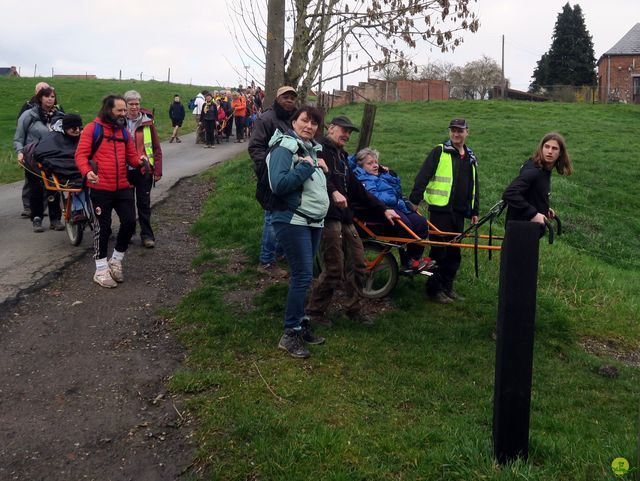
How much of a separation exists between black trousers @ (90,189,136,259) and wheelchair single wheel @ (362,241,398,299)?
2.53 meters

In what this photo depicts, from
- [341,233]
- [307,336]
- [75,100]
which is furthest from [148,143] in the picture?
[75,100]

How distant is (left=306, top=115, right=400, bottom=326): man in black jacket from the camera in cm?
619

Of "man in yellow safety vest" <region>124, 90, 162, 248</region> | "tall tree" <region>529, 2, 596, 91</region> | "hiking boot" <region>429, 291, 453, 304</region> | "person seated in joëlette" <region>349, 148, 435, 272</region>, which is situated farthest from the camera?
"tall tree" <region>529, 2, 596, 91</region>

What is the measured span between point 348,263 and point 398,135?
644 inches

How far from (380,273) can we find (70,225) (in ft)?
14.0

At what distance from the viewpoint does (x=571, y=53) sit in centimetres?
6238

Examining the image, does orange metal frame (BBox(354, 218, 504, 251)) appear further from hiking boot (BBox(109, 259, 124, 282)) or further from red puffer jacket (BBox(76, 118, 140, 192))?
hiking boot (BBox(109, 259, 124, 282))

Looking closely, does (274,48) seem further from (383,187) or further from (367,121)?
(383,187)

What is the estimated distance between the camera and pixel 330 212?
6207 millimetres

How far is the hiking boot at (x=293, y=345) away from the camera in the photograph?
560 cm

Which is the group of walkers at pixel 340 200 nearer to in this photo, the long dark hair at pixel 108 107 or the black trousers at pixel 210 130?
the long dark hair at pixel 108 107

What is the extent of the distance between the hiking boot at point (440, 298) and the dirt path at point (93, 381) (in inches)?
104

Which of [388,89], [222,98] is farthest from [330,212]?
[388,89]

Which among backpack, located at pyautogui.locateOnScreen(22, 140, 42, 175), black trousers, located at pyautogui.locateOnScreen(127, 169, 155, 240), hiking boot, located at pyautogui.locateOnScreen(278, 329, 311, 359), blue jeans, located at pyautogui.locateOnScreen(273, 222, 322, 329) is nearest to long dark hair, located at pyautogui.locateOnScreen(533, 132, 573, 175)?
blue jeans, located at pyautogui.locateOnScreen(273, 222, 322, 329)
